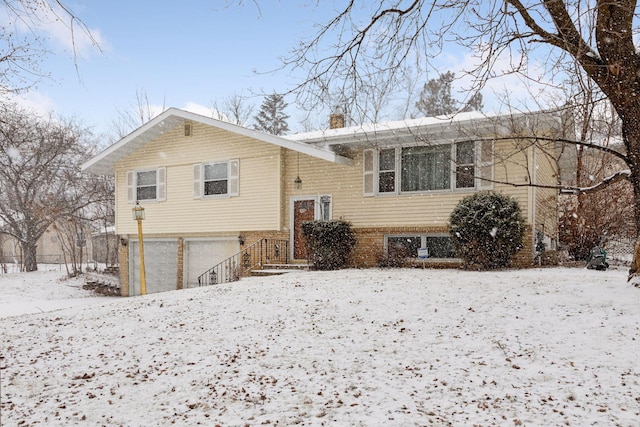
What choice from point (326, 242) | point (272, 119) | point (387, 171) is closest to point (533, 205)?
point (387, 171)

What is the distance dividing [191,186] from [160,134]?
2304mm

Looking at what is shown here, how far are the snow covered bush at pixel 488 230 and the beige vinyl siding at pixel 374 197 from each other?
0.98m

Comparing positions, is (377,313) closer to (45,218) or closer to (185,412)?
(185,412)

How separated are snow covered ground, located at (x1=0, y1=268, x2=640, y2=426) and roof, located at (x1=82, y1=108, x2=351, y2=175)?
17.5ft

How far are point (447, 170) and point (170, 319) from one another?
8113 mm

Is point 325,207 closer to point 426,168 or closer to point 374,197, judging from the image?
point 374,197

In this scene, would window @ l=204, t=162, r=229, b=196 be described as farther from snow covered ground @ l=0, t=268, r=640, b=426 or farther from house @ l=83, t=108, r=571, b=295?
snow covered ground @ l=0, t=268, r=640, b=426

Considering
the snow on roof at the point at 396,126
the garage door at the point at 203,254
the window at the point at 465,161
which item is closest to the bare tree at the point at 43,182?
the garage door at the point at 203,254

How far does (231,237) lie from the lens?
14898 mm

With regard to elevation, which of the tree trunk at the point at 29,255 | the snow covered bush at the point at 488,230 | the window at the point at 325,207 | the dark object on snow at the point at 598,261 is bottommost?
the tree trunk at the point at 29,255

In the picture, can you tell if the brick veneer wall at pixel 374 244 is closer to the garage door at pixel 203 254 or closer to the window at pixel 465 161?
the window at pixel 465 161

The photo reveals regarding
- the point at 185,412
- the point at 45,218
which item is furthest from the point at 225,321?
the point at 45,218

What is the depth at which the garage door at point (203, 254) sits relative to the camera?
15.0 metres

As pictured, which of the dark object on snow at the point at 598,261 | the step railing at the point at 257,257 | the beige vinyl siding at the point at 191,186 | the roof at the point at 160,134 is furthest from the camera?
the beige vinyl siding at the point at 191,186
